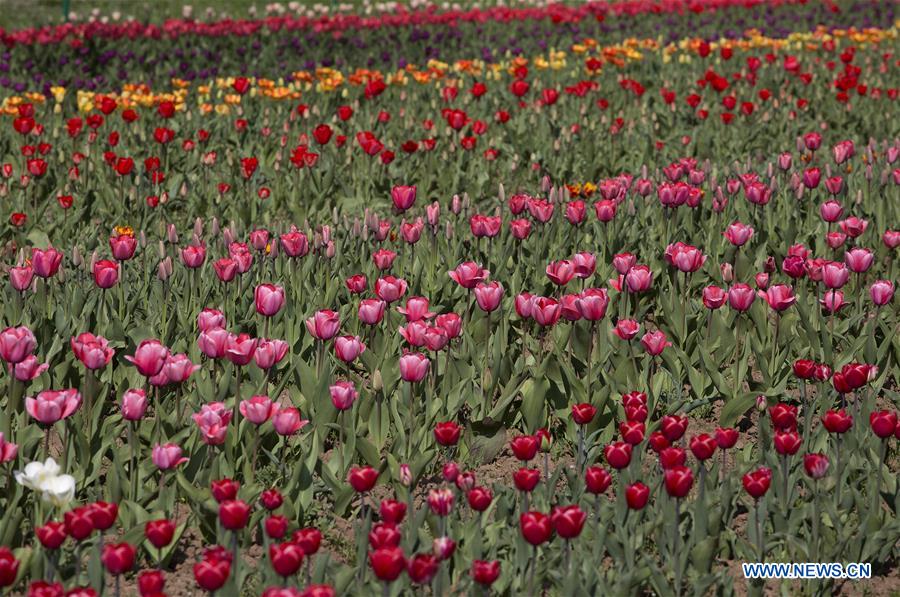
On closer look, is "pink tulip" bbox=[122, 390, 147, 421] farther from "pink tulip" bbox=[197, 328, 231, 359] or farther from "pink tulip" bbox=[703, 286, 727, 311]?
"pink tulip" bbox=[703, 286, 727, 311]

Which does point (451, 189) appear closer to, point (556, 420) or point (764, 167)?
point (764, 167)

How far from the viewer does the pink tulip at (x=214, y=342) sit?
414 cm

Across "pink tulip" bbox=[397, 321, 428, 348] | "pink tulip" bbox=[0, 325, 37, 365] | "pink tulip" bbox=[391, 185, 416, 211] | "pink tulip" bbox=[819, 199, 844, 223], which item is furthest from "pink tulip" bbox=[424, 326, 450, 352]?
"pink tulip" bbox=[819, 199, 844, 223]

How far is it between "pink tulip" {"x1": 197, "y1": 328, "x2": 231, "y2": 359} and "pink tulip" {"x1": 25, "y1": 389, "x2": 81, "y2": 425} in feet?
1.92

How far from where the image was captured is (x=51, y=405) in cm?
361

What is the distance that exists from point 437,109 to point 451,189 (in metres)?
2.31

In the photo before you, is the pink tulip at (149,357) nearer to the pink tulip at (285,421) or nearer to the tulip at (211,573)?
the pink tulip at (285,421)

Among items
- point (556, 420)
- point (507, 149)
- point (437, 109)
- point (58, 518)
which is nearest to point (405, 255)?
point (556, 420)

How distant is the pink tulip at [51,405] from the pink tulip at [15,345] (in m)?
0.33

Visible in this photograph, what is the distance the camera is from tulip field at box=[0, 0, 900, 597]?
3494 millimetres

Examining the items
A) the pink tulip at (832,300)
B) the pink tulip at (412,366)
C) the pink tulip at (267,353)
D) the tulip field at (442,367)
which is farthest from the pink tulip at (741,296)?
the pink tulip at (267,353)

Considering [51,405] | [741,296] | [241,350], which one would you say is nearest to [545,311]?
[741,296]

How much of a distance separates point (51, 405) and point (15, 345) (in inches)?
15.8

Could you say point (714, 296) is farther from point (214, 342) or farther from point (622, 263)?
point (214, 342)
